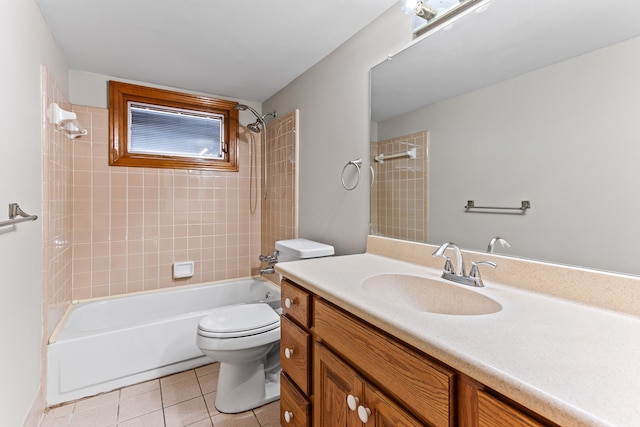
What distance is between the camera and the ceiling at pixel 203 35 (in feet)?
4.94

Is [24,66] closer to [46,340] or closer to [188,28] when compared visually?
[188,28]

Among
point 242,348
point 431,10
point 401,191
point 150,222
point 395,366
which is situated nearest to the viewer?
point 395,366

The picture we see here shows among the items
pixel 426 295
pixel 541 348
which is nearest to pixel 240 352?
pixel 426 295

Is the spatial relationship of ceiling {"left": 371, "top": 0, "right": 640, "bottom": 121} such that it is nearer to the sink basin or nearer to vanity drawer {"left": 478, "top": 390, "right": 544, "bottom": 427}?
the sink basin

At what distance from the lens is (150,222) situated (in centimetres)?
255

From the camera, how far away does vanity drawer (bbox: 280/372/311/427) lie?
3.66ft

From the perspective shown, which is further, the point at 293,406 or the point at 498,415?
the point at 293,406

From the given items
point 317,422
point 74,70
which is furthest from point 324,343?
point 74,70

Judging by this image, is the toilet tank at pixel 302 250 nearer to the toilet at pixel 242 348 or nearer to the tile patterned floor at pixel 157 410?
the toilet at pixel 242 348

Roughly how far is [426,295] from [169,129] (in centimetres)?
258

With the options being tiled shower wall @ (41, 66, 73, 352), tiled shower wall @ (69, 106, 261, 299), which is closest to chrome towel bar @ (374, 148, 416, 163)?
tiled shower wall @ (69, 106, 261, 299)

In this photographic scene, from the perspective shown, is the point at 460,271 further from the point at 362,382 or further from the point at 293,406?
the point at 293,406

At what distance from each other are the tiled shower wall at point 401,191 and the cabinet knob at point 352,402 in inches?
29.8

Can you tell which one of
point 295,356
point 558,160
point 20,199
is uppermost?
point 558,160
